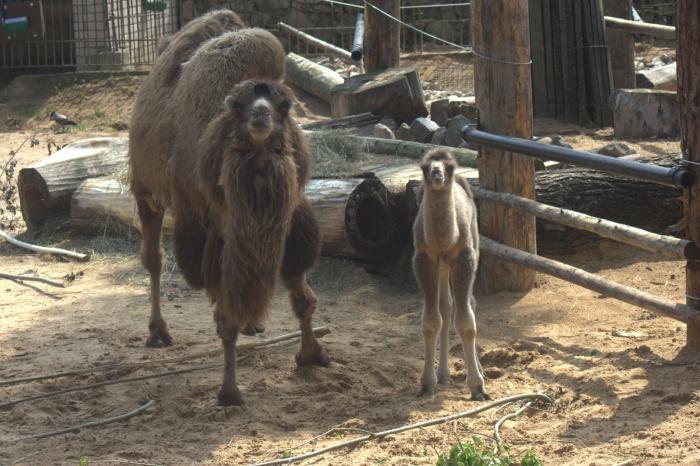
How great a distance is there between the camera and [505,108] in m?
6.51

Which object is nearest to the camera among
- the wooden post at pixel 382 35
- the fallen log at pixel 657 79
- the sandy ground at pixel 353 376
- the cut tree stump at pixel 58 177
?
the sandy ground at pixel 353 376

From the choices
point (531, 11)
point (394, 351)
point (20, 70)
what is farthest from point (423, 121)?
point (20, 70)

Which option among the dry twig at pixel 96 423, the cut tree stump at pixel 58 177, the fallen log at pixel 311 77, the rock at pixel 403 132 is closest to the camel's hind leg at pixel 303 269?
the dry twig at pixel 96 423

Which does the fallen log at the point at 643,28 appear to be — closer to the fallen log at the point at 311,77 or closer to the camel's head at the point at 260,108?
the fallen log at the point at 311,77

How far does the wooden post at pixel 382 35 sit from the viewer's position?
12.0m

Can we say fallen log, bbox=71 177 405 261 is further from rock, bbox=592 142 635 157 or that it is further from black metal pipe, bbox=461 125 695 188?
rock, bbox=592 142 635 157

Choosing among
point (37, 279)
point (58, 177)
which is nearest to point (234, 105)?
point (37, 279)

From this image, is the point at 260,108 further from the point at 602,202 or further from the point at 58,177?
the point at 58,177

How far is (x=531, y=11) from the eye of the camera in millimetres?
11781

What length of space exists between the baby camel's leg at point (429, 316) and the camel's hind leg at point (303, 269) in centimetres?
73

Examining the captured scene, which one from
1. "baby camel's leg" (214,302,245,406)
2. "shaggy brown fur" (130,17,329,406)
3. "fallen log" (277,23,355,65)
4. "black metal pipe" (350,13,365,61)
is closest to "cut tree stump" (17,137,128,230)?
"shaggy brown fur" (130,17,329,406)

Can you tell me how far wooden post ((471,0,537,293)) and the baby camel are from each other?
5.44 ft

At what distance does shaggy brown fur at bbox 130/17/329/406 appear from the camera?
4512 mm

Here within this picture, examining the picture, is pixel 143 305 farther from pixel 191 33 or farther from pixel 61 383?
pixel 191 33
